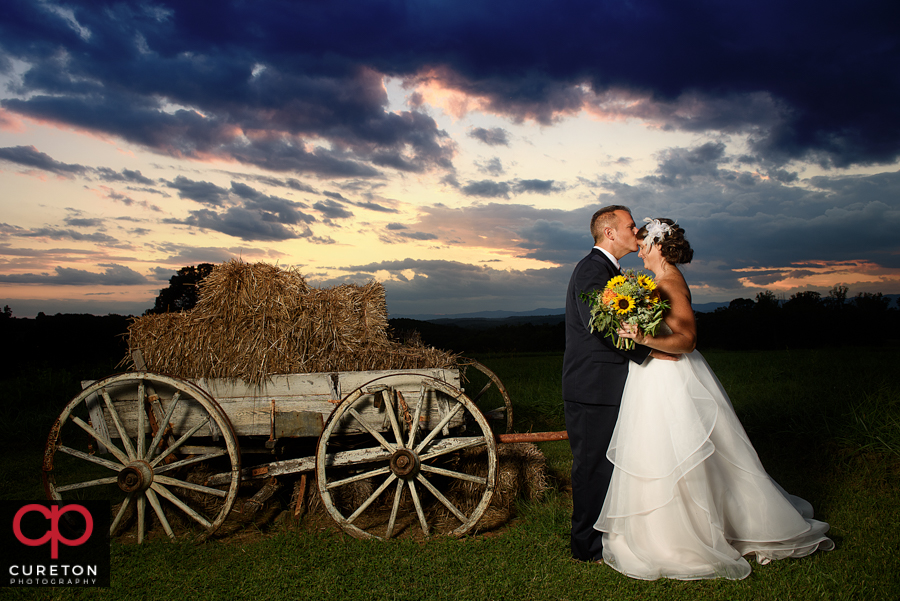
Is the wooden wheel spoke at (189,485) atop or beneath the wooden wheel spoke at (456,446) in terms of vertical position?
beneath

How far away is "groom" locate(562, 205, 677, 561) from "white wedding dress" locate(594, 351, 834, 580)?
0.36 ft

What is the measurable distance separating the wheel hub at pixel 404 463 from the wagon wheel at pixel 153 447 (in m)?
1.29

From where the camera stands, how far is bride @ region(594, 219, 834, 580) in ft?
10.4

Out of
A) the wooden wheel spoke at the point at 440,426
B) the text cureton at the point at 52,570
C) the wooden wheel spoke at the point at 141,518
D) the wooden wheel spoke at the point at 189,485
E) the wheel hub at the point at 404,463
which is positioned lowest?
the text cureton at the point at 52,570

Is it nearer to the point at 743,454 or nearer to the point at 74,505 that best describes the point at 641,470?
the point at 743,454

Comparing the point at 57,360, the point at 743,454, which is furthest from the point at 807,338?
the point at 57,360

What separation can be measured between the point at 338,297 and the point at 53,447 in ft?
8.83

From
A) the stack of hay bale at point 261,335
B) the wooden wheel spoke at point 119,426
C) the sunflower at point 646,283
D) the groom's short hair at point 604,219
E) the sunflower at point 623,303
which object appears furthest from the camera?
the stack of hay bale at point 261,335

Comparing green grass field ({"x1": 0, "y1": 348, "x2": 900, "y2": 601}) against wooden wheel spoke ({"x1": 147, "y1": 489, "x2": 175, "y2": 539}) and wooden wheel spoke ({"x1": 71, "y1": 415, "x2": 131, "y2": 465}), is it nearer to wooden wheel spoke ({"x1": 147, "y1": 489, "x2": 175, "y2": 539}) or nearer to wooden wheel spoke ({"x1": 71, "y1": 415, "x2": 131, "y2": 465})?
wooden wheel spoke ({"x1": 147, "y1": 489, "x2": 175, "y2": 539})

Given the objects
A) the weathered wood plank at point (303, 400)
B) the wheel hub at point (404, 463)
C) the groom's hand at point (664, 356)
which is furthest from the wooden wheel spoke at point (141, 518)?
the groom's hand at point (664, 356)

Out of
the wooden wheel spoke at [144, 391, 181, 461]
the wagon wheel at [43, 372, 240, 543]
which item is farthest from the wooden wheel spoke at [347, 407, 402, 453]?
the wooden wheel spoke at [144, 391, 181, 461]

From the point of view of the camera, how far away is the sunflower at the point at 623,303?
120 inches

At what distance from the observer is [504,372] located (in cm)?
1298

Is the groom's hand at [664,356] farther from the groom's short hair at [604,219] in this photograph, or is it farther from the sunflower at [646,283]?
the groom's short hair at [604,219]
